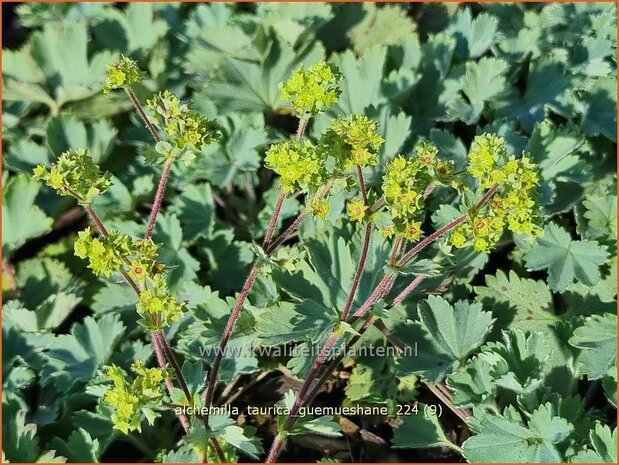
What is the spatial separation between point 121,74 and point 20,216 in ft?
3.42

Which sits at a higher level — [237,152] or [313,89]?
[313,89]

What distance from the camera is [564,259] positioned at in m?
2.24

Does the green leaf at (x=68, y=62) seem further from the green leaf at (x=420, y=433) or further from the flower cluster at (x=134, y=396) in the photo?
the green leaf at (x=420, y=433)

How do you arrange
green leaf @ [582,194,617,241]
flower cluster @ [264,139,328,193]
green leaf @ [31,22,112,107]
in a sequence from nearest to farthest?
1. flower cluster @ [264,139,328,193]
2. green leaf @ [582,194,617,241]
3. green leaf @ [31,22,112,107]

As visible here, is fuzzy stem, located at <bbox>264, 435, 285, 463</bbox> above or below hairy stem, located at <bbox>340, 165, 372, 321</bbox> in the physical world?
below

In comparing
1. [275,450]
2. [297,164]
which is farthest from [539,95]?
[275,450]

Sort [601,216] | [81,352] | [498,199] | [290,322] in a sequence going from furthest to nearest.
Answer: [601,216], [81,352], [290,322], [498,199]

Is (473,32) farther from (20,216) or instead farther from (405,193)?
(20,216)

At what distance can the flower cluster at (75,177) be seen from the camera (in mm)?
1666

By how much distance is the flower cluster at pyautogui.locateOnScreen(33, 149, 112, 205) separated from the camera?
1666mm

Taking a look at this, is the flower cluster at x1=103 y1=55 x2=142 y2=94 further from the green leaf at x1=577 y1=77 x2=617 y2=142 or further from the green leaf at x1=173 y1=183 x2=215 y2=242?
the green leaf at x1=577 y1=77 x2=617 y2=142

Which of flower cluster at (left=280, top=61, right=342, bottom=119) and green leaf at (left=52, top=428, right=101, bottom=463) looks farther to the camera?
green leaf at (left=52, top=428, right=101, bottom=463)

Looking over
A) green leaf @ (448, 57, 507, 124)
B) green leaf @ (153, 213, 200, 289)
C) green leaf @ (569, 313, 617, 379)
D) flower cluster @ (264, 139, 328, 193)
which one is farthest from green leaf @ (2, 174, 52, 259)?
green leaf @ (569, 313, 617, 379)

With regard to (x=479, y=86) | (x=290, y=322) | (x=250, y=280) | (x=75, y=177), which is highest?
(x=75, y=177)
